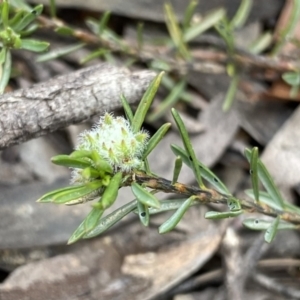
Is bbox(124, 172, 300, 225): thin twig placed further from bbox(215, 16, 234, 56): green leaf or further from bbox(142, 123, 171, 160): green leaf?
bbox(215, 16, 234, 56): green leaf

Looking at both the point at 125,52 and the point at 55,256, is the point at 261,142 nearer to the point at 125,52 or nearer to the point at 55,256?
the point at 125,52

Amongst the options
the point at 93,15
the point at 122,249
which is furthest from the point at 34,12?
the point at 122,249

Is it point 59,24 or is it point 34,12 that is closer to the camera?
point 34,12

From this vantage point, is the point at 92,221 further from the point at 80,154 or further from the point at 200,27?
the point at 200,27

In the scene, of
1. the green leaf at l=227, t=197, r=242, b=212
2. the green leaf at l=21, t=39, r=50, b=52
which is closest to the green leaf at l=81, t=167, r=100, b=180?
the green leaf at l=227, t=197, r=242, b=212

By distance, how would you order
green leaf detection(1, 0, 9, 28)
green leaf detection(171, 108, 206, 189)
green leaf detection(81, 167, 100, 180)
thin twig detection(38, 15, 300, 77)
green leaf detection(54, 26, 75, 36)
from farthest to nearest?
1. thin twig detection(38, 15, 300, 77)
2. green leaf detection(54, 26, 75, 36)
3. green leaf detection(1, 0, 9, 28)
4. green leaf detection(171, 108, 206, 189)
5. green leaf detection(81, 167, 100, 180)

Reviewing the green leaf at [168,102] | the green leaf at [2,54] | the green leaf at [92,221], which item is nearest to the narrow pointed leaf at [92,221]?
the green leaf at [92,221]

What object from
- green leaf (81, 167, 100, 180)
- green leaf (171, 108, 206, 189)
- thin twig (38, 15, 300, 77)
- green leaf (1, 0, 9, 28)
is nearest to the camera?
green leaf (81, 167, 100, 180)
